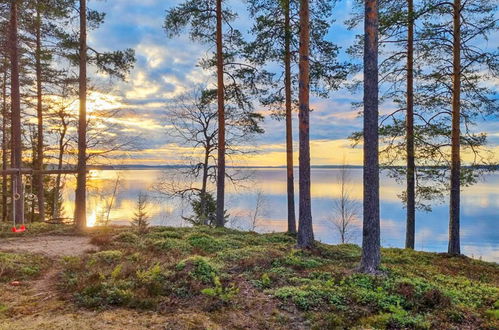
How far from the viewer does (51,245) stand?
9.25 m

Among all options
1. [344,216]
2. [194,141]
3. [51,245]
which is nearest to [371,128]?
[51,245]

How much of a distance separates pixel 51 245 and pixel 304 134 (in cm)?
813

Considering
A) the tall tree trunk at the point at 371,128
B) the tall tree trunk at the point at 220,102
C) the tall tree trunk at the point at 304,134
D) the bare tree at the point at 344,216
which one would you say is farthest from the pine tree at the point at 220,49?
the bare tree at the point at 344,216

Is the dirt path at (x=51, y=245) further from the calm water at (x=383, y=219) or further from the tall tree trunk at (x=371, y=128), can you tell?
the calm water at (x=383, y=219)

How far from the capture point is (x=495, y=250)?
23.8 m

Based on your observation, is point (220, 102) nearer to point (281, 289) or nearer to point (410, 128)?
point (410, 128)

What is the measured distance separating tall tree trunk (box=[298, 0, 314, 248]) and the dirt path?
6.08 metres

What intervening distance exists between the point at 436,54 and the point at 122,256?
11.8 meters

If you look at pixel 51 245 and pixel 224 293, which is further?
pixel 51 245

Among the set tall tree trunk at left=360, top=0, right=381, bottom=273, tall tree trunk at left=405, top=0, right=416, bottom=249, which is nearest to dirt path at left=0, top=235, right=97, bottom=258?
tall tree trunk at left=360, top=0, right=381, bottom=273

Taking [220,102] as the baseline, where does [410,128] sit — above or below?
below

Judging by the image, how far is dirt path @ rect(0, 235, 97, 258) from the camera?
8.29m

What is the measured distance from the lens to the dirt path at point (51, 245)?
829 centimetres

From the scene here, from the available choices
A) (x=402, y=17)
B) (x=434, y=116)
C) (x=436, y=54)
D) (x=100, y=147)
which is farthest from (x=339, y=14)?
(x=100, y=147)
